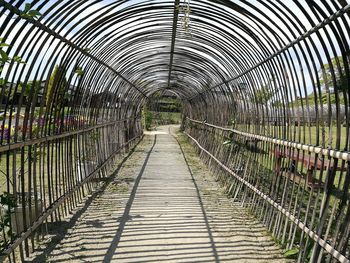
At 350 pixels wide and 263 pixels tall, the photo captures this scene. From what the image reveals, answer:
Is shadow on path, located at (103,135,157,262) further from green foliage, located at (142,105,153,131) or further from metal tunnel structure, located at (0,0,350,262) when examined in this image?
green foliage, located at (142,105,153,131)

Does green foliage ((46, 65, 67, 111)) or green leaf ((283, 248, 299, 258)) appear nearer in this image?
green leaf ((283, 248, 299, 258))

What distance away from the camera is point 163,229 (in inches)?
212

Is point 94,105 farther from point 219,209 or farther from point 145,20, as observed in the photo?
point 219,209

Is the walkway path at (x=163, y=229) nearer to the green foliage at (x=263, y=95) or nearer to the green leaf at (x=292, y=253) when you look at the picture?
the green leaf at (x=292, y=253)

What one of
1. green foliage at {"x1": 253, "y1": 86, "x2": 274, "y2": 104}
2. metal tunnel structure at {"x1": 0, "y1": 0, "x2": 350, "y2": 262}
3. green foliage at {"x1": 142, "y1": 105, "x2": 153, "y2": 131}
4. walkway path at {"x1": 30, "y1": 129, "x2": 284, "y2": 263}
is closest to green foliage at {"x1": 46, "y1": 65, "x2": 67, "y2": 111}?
metal tunnel structure at {"x1": 0, "y1": 0, "x2": 350, "y2": 262}

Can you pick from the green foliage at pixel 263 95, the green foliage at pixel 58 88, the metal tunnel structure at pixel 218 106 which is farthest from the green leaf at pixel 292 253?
the green foliage at pixel 58 88

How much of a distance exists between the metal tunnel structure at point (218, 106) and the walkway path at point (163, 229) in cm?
30

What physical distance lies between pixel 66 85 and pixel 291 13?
3.02m

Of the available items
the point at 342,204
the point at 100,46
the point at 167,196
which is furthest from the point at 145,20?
the point at 342,204

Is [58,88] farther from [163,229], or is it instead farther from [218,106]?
[218,106]

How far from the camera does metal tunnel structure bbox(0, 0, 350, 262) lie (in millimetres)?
3664

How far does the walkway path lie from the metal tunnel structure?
0.99ft

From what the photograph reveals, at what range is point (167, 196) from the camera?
7.47m

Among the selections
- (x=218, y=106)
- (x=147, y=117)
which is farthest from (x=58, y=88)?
(x=147, y=117)
